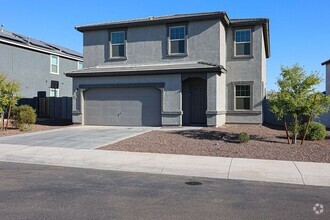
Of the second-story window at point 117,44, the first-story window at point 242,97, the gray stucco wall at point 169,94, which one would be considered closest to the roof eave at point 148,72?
the gray stucco wall at point 169,94

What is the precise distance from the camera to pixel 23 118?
1838 cm

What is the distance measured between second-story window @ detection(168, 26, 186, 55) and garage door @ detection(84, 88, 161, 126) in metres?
2.70

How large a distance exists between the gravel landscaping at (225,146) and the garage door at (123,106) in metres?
3.98

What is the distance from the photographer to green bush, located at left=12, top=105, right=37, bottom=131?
18.4 m

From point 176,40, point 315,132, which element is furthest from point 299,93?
point 176,40

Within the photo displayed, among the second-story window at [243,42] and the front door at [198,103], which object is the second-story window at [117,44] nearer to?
the front door at [198,103]

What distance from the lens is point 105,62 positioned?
2144 cm

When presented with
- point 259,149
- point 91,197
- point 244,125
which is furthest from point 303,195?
point 244,125

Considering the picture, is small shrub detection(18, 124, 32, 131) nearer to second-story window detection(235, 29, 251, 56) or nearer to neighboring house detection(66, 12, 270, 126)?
neighboring house detection(66, 12, 270, 126)

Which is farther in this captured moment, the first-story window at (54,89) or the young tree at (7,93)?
the first-story window at (54,89)

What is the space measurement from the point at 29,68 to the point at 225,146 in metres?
22.2

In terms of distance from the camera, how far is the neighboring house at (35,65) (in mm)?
27322

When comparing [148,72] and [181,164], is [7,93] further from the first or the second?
[181,164]

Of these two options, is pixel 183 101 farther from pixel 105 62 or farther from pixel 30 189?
pixel 30 189
